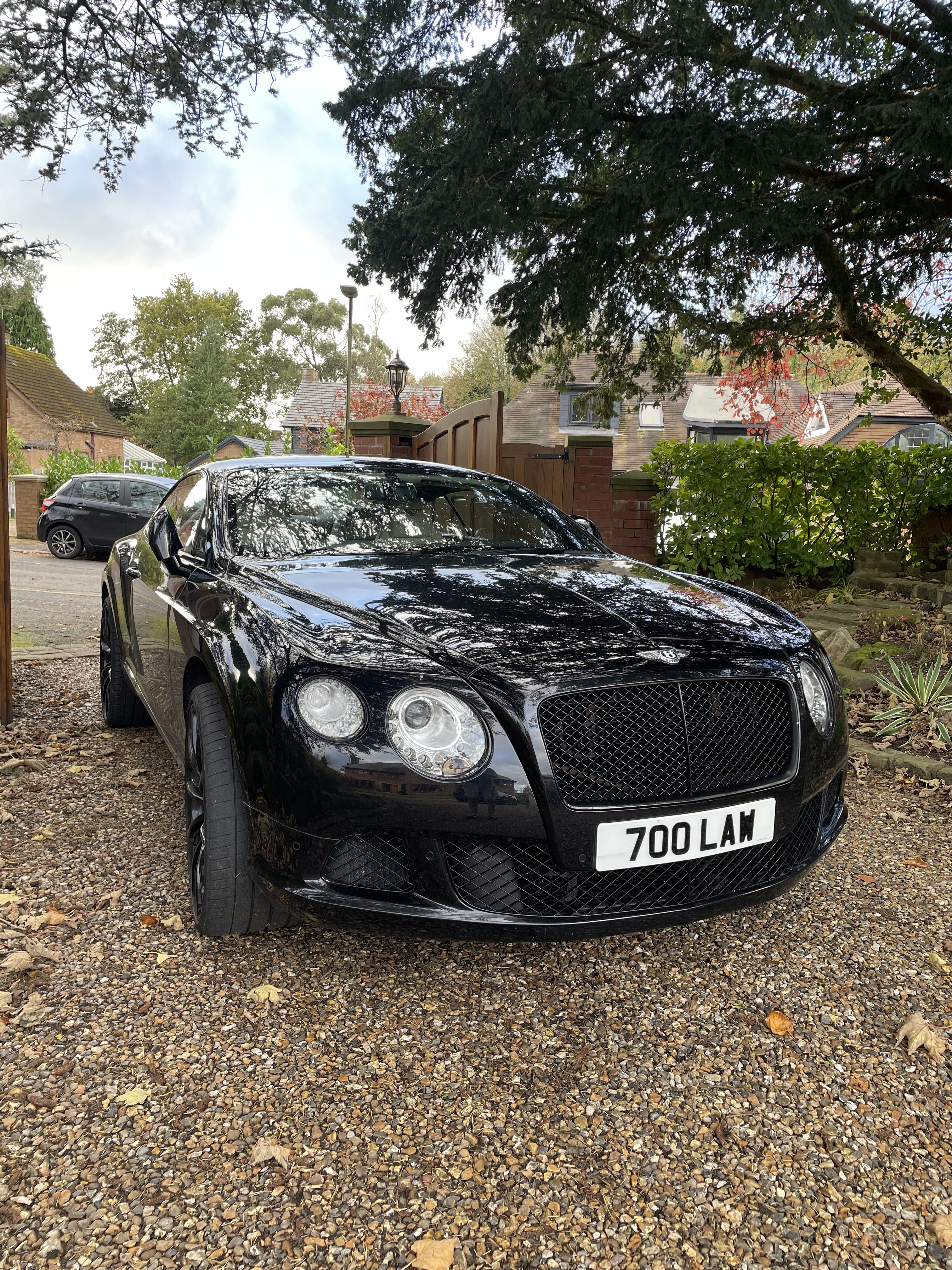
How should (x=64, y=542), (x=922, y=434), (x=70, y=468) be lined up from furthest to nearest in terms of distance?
(x=922, y=434)
(x=70, y=468)
(x=64, y=542)

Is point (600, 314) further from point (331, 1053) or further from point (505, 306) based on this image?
point (331, 1053)

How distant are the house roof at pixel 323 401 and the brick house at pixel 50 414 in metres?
9.11

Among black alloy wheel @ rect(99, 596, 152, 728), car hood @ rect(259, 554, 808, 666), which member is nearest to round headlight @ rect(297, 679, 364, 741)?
car hood @ rect(259, 554, 808, 666)

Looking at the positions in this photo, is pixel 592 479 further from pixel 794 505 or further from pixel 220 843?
pixel 220 843

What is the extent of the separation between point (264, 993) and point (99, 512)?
50.7 ft

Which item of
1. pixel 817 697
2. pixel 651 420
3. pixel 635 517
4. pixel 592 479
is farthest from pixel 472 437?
pixel 651 420

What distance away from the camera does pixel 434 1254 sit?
1.54m

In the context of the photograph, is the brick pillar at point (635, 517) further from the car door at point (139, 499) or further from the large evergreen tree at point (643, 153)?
the car door at point (139, 499)

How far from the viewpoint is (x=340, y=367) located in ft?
205

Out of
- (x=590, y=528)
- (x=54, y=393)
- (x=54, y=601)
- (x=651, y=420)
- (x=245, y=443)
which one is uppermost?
(x=54, y=393)

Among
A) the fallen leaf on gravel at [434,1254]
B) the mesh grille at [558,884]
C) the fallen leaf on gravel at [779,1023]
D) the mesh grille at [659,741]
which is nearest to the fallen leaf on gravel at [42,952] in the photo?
the mesh grille at [558,884]

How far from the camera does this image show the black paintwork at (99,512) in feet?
52.5

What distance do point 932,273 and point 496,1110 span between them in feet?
21.8

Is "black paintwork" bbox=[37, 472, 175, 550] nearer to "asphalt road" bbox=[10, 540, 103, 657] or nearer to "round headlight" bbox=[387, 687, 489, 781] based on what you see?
"asphalt road" bbox=[10, 540, 103, 657]
